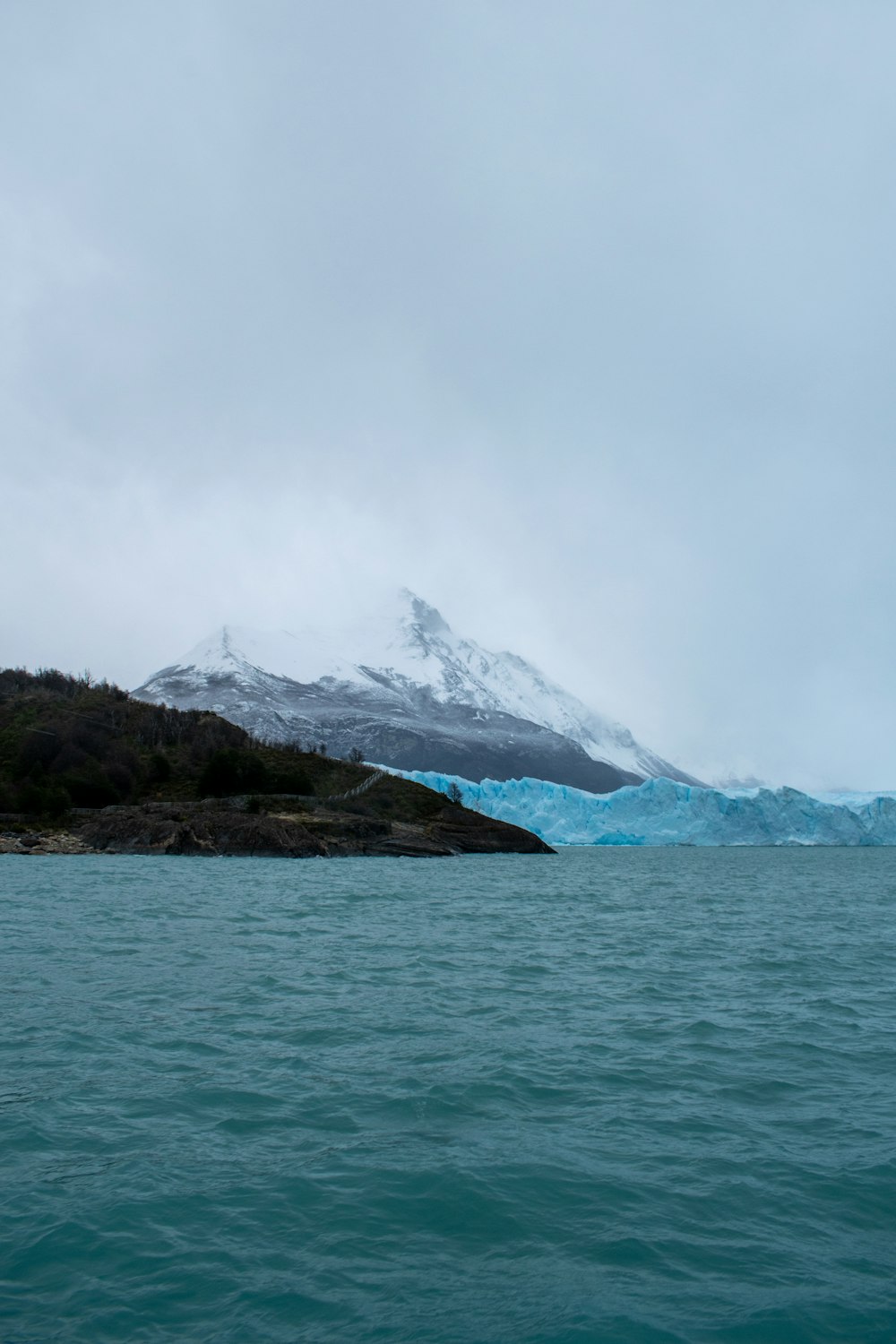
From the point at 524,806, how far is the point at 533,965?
396 ft

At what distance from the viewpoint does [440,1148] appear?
9.16m

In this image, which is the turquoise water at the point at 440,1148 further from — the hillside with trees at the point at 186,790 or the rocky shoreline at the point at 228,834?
the hillside with trees at the point at 186,790

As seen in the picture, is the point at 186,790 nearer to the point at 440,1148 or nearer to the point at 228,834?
the point at 228,834

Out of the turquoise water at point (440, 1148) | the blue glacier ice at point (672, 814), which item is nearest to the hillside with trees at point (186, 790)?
the blue glacier ice at point (672, 814)

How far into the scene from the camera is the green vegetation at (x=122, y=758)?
73.9m

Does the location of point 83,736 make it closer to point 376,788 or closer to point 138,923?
point 376,788

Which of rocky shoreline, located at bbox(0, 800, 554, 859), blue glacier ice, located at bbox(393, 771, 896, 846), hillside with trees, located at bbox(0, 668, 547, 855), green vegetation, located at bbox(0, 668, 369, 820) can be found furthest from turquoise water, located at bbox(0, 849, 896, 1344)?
blue glacier ice, located at bbox(393, 771, 896, 846)

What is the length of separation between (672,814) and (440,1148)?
137752 millimetres

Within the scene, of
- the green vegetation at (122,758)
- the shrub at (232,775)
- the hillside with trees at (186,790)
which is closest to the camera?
the hillside with trees at (186,790)

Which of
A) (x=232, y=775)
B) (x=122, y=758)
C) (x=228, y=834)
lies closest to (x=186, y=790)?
(x=232, y=775)

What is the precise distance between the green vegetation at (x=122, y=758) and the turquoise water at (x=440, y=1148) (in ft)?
185

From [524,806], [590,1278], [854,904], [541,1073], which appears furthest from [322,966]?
[524,806]

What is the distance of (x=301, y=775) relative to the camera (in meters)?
83.9

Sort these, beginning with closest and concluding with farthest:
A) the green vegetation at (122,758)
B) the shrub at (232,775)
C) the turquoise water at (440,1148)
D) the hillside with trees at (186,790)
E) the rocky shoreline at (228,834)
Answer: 1. the turquoise water at (440,1148)
2. the rocky shoreline at (228,834)
3. the hillside with trees at (186,790)
4. the green vegetation at (122,758)
5. the shrub at (232,775)
